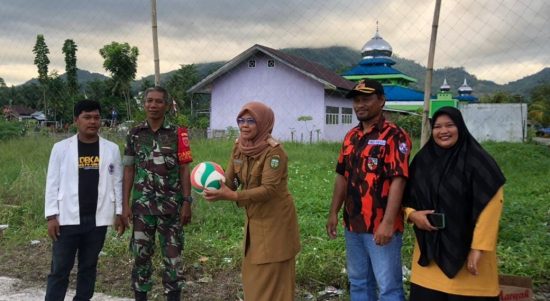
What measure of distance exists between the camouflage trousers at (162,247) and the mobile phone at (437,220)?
180 cm

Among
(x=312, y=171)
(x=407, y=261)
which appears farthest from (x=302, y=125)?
(x=407, y=261)

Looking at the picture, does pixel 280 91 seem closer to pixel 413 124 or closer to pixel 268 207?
pixel 413 124

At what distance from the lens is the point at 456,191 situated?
2.39 metres

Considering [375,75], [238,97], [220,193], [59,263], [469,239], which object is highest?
[375,75]

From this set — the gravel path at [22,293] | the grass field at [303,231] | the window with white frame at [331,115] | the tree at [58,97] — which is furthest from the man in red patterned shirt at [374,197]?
the tree at [58,97]

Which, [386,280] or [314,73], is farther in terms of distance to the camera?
[314,73]

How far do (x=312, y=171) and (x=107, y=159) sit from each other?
6530 millimetres

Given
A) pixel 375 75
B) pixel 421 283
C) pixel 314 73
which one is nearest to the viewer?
pixel 421 283

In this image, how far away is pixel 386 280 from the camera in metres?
2.67

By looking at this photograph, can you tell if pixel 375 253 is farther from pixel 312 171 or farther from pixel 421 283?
pixel 312 171

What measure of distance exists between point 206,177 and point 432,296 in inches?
56.7

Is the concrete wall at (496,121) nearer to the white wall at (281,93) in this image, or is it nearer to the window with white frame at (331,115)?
the window with white frame at (331,115)

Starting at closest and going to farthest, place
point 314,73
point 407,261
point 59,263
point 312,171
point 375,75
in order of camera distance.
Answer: point 59,263 → point 407,261 → point 312,171 → point 314,73 → point 375,75

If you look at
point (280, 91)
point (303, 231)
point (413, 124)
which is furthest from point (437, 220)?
point (413, 124)
